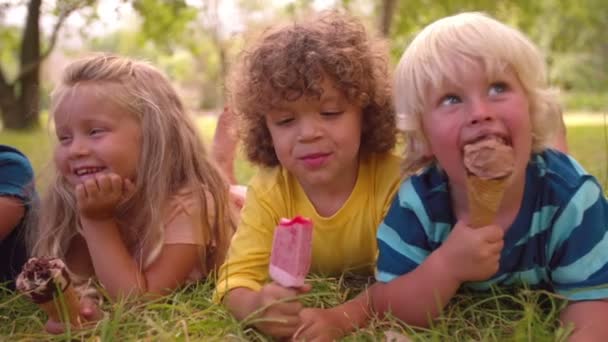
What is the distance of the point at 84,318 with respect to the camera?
71.7 inches

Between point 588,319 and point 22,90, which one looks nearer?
point 588,319

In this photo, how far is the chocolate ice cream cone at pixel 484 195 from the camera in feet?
5.26

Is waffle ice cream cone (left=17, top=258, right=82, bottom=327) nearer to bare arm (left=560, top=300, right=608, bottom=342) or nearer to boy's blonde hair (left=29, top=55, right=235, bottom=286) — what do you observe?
boy's blonde hair (left=29, top=55, right=235, bottom=286)

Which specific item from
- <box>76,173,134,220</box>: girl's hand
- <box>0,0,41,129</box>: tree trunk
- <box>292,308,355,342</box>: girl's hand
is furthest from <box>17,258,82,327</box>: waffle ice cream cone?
<box>0,0,41,129</box>: tree trunk

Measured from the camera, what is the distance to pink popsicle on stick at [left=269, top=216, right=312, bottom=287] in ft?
4.89

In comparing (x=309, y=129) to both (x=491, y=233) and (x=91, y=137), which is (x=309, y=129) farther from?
(x=91, y=137)

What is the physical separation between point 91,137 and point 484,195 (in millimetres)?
1276

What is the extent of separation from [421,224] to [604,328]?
1.71ft

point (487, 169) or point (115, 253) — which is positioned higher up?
point (487, 169)

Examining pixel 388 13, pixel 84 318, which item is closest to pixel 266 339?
pixel 84 318

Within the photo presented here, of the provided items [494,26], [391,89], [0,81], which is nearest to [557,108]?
[494,26]

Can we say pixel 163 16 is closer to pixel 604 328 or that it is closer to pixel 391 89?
pixel 391 89

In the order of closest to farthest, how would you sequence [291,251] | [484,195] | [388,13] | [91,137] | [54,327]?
[291,251], [484,195], [54,327], [91,137], [388,13]

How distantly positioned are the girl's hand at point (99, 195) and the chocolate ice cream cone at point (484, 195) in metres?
1.07
